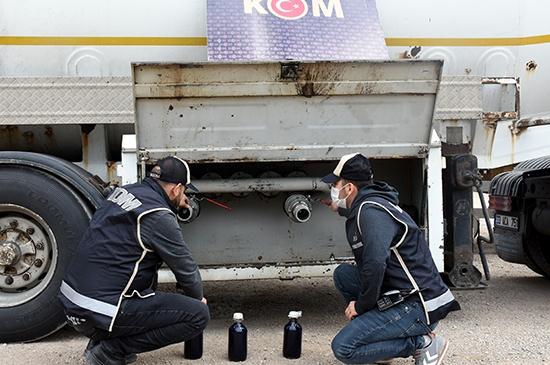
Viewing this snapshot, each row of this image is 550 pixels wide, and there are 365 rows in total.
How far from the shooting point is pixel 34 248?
14.8 feet

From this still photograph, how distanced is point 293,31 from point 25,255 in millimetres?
2237

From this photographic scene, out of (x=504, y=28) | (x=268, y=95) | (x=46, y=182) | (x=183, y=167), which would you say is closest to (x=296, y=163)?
(x=268, y=95)

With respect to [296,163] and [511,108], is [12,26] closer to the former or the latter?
[296,163]

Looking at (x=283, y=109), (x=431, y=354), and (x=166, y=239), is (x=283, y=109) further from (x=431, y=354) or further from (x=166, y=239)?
(x=431, y=354)

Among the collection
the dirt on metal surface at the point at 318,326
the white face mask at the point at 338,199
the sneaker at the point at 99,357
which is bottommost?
the dirt on metal surface at the point at 318,326

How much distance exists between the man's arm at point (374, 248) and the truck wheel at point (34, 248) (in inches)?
68.2

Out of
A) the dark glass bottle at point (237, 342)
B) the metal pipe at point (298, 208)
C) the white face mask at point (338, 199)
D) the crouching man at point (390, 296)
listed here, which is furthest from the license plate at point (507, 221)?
the dark glass bottle at point (237, 342)

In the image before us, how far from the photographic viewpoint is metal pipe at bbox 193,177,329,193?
4.61 meters

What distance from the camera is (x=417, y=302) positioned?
3.86 m

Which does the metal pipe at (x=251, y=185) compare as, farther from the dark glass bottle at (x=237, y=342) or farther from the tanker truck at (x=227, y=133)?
the dark glass bottle at (x=237, y=342)

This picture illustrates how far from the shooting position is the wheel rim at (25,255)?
4.49m

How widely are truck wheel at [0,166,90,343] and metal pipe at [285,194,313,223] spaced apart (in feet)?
4.02

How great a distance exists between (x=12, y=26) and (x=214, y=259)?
2056mm

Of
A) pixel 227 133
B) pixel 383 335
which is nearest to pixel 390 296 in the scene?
pixel 383 335
